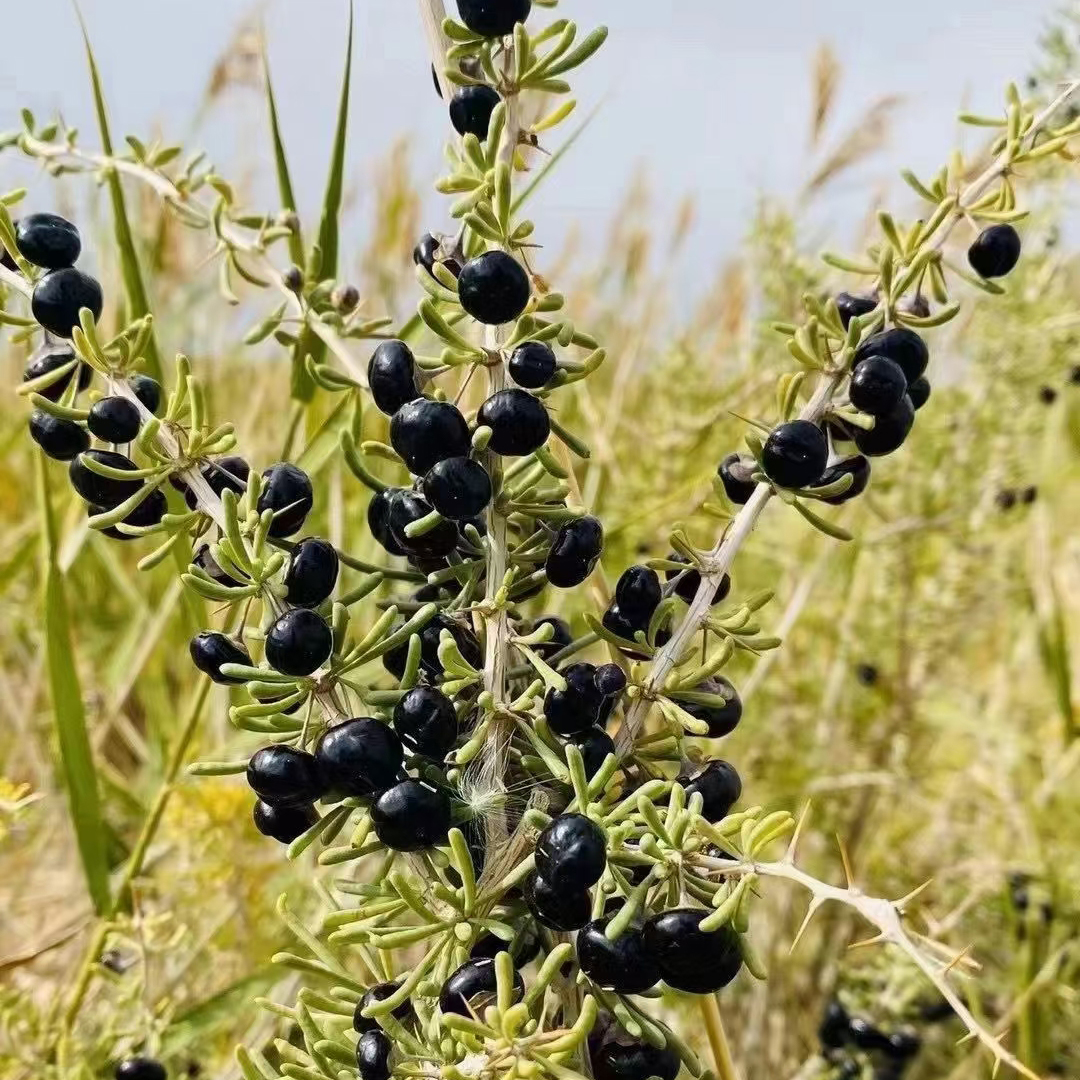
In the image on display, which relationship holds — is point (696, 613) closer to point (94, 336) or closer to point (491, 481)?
point (491, 481)

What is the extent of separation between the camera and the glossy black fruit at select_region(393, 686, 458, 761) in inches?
19.6

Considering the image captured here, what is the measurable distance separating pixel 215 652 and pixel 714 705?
237mm

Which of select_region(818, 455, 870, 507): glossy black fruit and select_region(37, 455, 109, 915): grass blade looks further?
select_region(37, 455, 109, 915): grass blade

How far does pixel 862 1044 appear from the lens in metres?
1.19

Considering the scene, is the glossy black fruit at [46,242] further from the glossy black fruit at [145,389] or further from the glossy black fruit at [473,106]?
the glossy black fruit at [473,106]

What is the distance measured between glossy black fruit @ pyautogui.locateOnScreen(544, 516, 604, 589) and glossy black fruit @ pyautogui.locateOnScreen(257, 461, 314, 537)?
13cm

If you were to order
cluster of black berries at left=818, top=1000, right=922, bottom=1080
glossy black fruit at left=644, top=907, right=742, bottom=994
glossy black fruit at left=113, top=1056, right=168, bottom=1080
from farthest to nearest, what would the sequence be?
cluster of black berries at left=818, top=1000, right=922, bottom=1080, glossy black fruit at left=113, top=1056, right=168, bottom=1080, glossy black fruit at left=644, top=907, right=742, bottom=994

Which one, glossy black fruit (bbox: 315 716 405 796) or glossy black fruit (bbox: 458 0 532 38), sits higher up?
glossy black fruit (bbox: 458 0 532 38)

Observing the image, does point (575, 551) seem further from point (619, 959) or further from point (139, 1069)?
point (139, 1069)

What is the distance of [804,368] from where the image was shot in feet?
2.03

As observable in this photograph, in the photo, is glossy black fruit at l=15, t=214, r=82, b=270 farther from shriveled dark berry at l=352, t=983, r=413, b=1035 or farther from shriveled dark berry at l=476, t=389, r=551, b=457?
shriveled dark berry at l=352, t=983, r=413, b=1035

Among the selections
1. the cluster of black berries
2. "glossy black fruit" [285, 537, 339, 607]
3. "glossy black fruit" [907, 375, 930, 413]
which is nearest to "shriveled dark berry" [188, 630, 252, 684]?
"glossy black fruit" [285, 537, 339, 607]

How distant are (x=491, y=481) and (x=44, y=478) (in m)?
0.58

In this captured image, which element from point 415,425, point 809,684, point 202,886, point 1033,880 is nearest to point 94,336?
point 415,425
